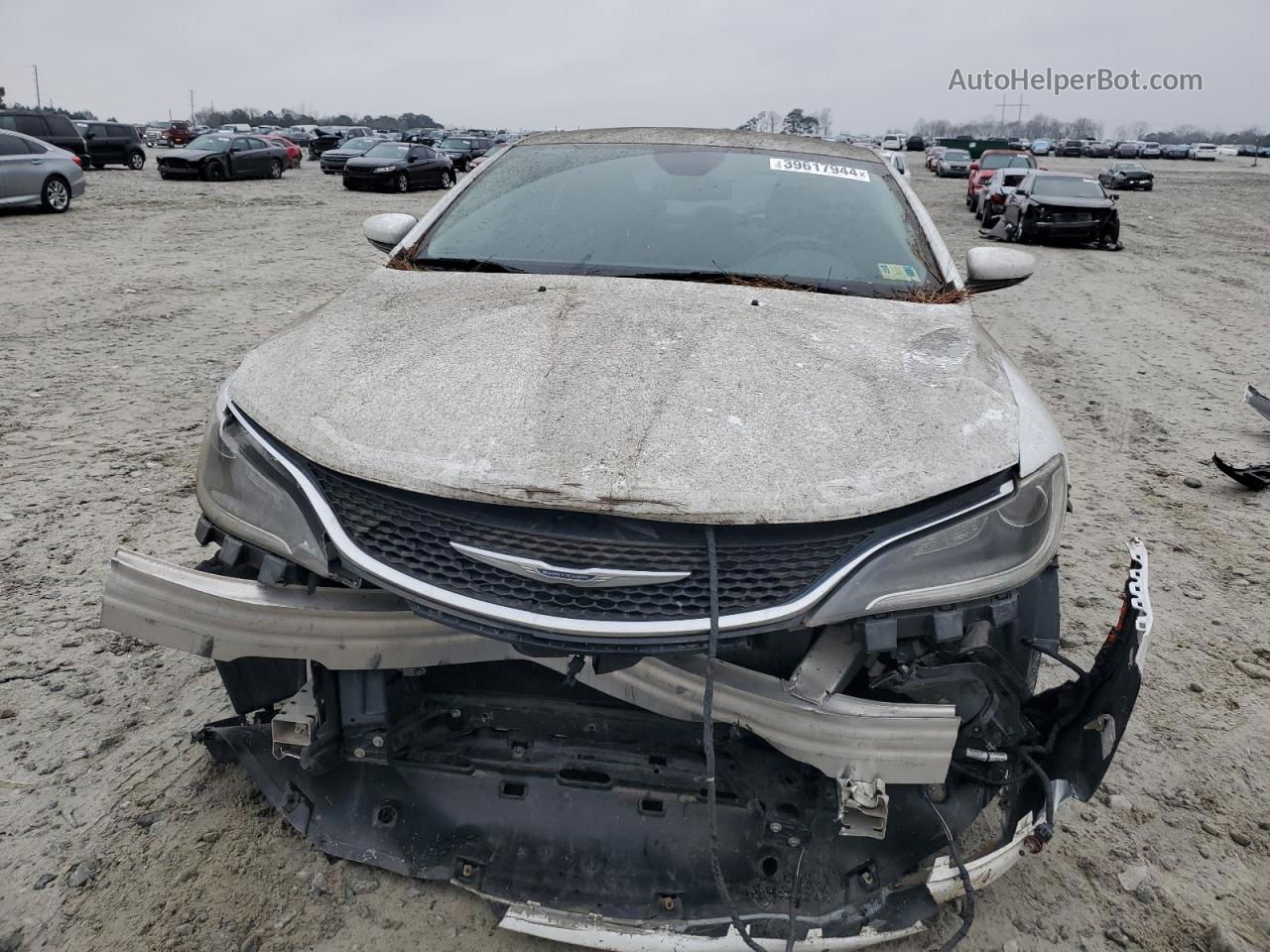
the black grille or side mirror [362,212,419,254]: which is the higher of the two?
side mirror [362,212,419,254]

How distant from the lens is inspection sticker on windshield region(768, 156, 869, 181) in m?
3.57

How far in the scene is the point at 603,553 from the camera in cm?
179

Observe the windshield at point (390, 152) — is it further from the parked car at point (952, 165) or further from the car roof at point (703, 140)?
the parked car at point (952, 165)

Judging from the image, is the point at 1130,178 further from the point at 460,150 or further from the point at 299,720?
the point at 299,720

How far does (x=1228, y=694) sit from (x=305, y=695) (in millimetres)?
3076

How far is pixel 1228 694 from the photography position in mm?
3236

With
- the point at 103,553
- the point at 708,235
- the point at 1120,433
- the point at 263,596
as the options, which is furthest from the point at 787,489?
the point at 1120,433

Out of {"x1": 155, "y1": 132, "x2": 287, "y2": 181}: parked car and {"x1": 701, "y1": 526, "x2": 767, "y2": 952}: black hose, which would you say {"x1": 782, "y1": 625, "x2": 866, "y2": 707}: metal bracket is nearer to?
{"x1": 701, "y1": 526, "x2": 767, "y2": 952}: black hose

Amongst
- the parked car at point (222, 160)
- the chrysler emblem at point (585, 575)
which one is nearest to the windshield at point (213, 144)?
the parked car at point (222, 160)

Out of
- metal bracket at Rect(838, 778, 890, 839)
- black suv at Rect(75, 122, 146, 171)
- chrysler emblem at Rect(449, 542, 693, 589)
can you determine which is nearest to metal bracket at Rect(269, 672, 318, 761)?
chrysler emblem at Rect(449, 542, 693, 589)

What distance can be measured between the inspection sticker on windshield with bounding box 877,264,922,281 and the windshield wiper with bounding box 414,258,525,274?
Answer: 3.83ft

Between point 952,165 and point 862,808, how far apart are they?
135 ft

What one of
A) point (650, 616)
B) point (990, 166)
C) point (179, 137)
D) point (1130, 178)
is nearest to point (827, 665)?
point (650, 616)

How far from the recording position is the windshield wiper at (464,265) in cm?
299
